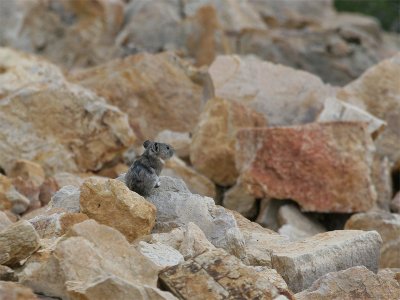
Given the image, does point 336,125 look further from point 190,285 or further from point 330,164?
point 190,285

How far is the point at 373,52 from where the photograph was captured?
30672 mm

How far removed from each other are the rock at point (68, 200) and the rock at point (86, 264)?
2.22 meters

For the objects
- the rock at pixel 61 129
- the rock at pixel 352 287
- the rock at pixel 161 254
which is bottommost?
the rock at pixel 61 129

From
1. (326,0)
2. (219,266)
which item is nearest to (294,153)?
(219,266)

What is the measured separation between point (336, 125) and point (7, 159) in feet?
19.3

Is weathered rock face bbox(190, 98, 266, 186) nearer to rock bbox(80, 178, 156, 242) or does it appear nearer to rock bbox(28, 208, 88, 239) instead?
rock bbox(80, 178, 156, 242)

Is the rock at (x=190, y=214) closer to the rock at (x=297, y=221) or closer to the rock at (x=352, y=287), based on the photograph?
the rock at (x=352, y=287)

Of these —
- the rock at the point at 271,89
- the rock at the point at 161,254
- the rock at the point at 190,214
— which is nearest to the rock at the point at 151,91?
the rock at the point at 271,89

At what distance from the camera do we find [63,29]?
28312mm

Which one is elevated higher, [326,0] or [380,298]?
[380,298]

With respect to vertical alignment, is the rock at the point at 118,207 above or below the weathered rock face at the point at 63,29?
above

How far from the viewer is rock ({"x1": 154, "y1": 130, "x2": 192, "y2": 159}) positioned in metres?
17.8

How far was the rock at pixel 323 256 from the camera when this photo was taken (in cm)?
941

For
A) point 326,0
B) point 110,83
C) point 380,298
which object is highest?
point 380,298
